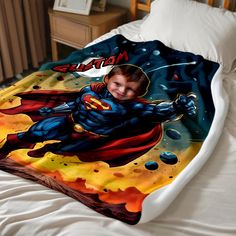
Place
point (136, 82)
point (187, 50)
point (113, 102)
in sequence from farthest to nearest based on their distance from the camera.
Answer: point (187, 50), point (136, 82), point (113, 102)

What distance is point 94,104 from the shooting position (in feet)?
5.13

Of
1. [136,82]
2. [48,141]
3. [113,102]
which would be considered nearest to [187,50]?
[136,82]

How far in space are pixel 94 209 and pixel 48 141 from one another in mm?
401

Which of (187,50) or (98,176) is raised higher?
(187,50)

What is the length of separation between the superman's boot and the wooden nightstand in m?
1.27

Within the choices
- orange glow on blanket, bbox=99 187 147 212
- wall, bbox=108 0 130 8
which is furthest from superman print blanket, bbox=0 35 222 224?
wall, bbox=108 0 130 8

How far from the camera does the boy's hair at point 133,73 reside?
66.5 inches

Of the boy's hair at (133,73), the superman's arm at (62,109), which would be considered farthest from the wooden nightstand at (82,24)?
the superman's arm at (62,109)

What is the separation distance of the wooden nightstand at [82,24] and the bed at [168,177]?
0.62 metres

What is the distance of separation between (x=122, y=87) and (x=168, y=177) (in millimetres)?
616

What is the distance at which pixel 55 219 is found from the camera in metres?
1.01

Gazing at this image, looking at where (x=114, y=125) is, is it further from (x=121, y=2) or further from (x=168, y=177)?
(x=121, y=2)

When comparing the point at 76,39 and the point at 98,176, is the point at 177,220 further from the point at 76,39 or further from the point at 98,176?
the point at 76,39

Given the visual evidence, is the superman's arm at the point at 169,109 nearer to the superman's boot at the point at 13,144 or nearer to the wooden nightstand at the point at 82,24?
the superman's boot at the point at 13,144
